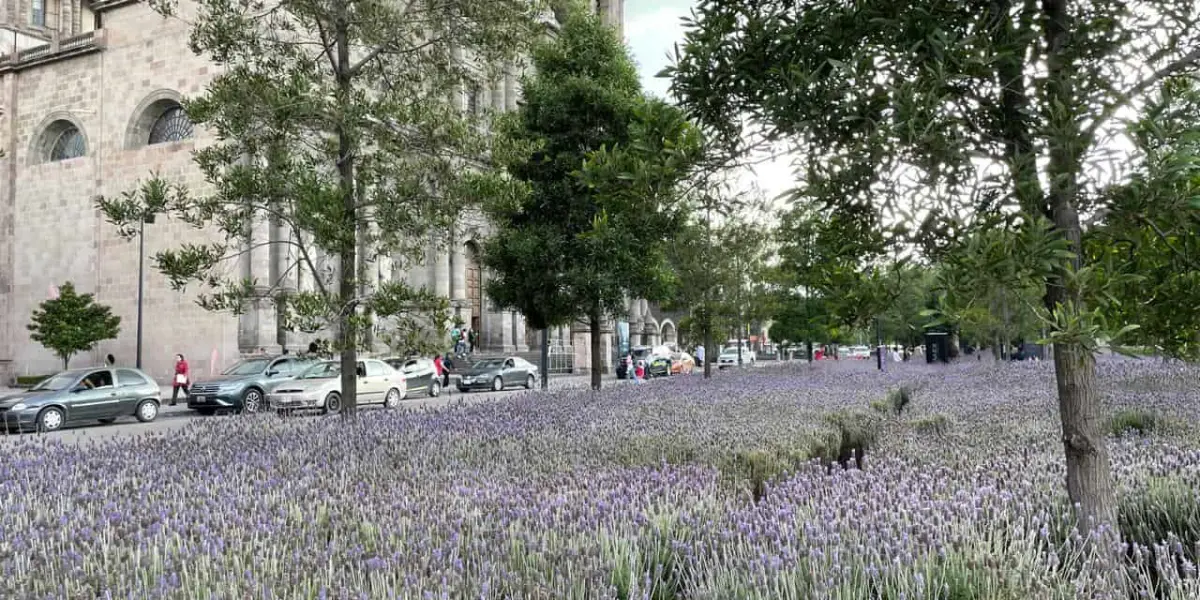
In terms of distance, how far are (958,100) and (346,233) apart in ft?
23.9

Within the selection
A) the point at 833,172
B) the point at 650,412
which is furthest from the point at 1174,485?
the point at 650,412

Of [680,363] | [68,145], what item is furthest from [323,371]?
[680,363]

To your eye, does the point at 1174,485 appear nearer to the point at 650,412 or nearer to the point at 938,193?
the point at 938,193

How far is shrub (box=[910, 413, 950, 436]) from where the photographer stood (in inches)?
338

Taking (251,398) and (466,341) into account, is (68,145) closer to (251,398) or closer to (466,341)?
(466,341)

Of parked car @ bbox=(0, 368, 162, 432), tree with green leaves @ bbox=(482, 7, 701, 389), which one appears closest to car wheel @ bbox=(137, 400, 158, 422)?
parked car @ bbox=(0, 368, 162, 432)

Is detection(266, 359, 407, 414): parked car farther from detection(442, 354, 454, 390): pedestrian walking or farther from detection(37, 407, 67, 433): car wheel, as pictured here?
detection(442, 354, 454, 390): pedestrian walking

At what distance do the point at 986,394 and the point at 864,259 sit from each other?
376 inches

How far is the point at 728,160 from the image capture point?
4730 mm

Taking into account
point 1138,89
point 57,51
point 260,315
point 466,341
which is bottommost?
point 466,341

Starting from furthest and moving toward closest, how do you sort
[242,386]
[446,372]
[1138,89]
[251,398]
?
1. [446,372]
2. [242,386]
3. [251,398]
4. [1138,89]

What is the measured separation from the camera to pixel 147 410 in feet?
70.0

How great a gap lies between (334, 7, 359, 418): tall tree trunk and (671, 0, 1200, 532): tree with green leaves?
21.1 ft

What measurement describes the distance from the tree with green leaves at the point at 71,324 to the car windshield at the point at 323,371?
1377cm
